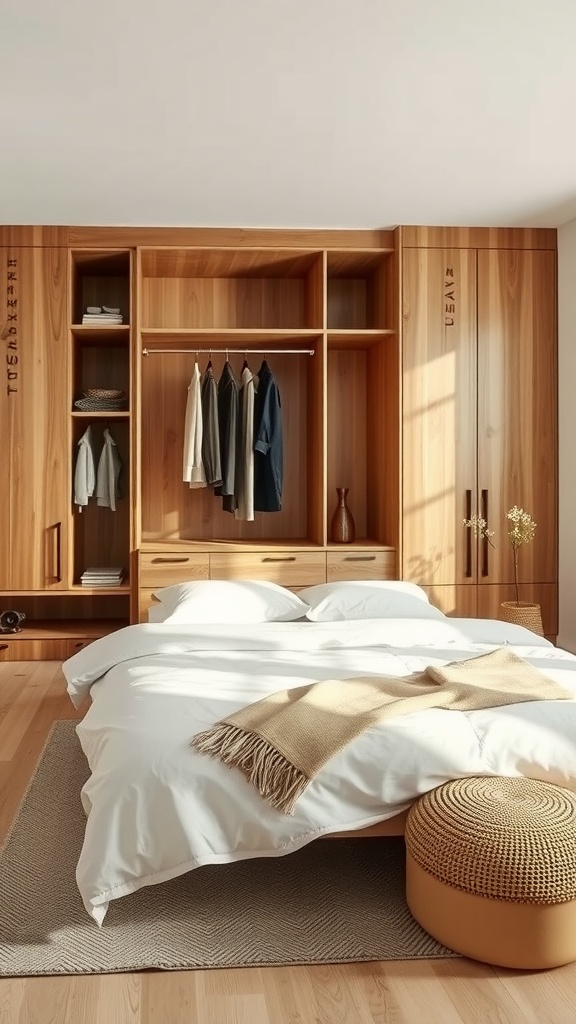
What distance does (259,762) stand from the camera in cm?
217

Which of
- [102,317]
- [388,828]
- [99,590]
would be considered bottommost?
[388,828]

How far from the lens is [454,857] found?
1990 millimetres

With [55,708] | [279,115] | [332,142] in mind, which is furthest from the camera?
[55,708]

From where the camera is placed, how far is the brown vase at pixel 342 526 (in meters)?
5.27

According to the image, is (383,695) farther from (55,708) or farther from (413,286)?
(413,286)

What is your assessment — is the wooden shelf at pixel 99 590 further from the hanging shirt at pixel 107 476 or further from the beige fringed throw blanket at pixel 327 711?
the beige fringed throw blanket at pixel 327 711

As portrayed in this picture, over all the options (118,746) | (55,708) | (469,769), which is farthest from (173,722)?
(55,708)

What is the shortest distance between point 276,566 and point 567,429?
6.05ft

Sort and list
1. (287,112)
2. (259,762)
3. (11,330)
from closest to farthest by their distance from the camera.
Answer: (259,762) < (287,112) < (11,330)

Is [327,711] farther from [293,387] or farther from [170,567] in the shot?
[293,387]

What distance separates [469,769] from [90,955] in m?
1.02

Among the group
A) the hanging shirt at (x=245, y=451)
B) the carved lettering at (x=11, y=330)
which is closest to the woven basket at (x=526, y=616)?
the hanging shirt at (x=245, y=451)

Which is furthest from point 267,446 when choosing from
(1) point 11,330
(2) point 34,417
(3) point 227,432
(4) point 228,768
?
(4) point 228,768

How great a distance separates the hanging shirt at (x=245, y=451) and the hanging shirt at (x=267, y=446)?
50mm
